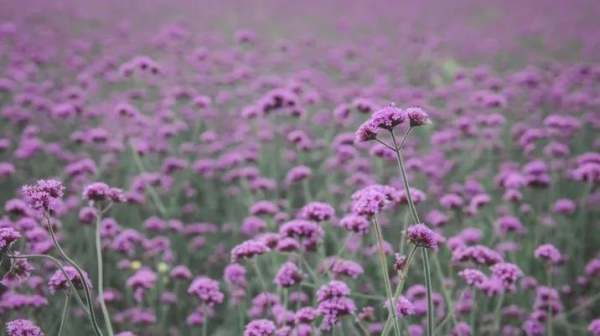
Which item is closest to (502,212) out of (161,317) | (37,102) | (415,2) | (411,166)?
(411,166)

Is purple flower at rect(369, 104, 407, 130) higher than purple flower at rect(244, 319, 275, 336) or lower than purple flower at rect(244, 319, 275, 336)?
higher

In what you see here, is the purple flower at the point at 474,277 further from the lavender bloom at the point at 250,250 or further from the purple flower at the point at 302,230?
the lavender bloom at the point at 250,250

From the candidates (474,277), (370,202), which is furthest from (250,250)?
(474,277)

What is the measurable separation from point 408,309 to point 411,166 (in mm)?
3116

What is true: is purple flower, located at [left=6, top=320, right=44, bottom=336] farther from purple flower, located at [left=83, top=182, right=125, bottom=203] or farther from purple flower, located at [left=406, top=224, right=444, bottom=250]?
purple flower, located at [left=406, top=224, right=444, bottom=250]

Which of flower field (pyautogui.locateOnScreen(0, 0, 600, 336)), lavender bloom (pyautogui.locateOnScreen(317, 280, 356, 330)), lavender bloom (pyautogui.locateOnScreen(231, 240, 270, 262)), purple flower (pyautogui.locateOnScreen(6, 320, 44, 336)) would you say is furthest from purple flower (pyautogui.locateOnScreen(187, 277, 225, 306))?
purple flower (pyautogui.locateOnScreen(6, 320, 44, 336))

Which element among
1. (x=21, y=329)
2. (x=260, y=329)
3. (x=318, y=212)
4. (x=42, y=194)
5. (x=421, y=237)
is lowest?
(x=21, y=329)

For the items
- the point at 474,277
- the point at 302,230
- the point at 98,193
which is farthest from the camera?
the point at 302,230

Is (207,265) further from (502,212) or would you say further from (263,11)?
(263,11)

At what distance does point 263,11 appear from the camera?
65.2 feet

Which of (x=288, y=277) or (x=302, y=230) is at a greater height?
(x=302, y=230)

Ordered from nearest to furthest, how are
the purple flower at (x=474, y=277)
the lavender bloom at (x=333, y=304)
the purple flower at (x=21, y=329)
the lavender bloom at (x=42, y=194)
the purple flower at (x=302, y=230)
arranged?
the lavender bloom at (x=42, y=194)
the purple flower at (x=21, y=329)
the lavender bloom at (x=333, y=304)
the purple flower at (x=474, y=277)
the purple flower at (x=302, y=230)

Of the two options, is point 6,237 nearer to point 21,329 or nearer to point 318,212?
point 21,329

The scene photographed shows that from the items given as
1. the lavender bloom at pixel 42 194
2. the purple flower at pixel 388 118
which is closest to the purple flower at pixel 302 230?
the purple flower at pixel 388 118
